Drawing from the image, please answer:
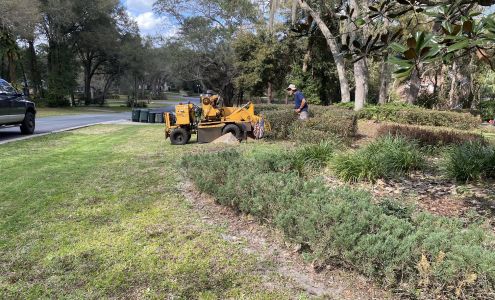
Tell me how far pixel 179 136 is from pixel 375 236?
8.82 m

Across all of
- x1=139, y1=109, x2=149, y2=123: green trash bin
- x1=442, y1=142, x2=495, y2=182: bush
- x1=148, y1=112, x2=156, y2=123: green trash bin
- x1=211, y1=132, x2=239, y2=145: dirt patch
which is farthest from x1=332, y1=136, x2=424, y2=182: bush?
x1=139, y1=109, x2=149, y2=123: green trash bin

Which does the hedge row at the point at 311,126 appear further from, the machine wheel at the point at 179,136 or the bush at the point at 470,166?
the bush at the point at 470,166

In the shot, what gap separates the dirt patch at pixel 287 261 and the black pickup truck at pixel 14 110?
32.8 feet

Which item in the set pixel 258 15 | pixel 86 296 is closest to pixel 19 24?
pixel 258 15

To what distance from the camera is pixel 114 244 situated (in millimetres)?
3846

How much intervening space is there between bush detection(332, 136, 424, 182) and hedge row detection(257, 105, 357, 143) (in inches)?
84.8

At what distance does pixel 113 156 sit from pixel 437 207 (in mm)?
6837

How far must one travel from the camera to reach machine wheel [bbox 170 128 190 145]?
11.1 m

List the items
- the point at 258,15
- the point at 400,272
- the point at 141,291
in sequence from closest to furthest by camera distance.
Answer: the point at 400,272 < the point at 141,291 < the point at 258,15

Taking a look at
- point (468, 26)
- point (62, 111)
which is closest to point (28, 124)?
point (468, 26)

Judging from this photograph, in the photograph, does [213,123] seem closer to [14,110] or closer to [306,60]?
[14,110]

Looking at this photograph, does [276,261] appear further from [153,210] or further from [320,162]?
[320,162]

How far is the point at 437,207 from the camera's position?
485 cm

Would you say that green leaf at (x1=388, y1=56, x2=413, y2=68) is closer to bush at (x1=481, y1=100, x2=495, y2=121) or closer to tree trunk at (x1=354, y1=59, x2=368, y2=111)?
tree trunk at (x1=354, y1=59, x2=368, y2=111)
